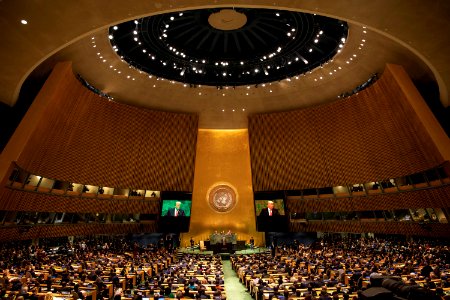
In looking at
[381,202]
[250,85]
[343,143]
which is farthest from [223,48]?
[381,202]

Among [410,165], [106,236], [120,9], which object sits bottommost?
[106,236]

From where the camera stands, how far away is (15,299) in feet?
26.0

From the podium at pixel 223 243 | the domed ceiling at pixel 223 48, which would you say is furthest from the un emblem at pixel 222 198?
the domed ceiling at pixel 223 48

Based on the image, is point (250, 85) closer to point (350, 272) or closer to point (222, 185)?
point (222, 185)

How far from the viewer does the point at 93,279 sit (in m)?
11.3

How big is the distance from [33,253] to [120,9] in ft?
47.0

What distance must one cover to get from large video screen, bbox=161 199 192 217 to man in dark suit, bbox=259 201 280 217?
6553mm

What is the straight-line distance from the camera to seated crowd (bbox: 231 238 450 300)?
30.0 ft

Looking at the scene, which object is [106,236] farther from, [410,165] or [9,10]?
[410,165]

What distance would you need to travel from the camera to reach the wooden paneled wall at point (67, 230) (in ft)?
51.0

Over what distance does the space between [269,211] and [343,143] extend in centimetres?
854

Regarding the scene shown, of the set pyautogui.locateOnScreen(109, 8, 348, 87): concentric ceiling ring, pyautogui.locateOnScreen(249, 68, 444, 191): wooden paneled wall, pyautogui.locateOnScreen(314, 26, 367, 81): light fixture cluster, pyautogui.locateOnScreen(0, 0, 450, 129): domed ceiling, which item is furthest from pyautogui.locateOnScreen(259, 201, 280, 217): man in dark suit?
pyautogui.locateOnScreen(314, 26, 367, 81): light fixture cluster

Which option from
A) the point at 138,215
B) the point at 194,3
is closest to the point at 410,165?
the point at 194,3


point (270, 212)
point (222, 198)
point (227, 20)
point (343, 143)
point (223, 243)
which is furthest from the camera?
point (222, 198)
